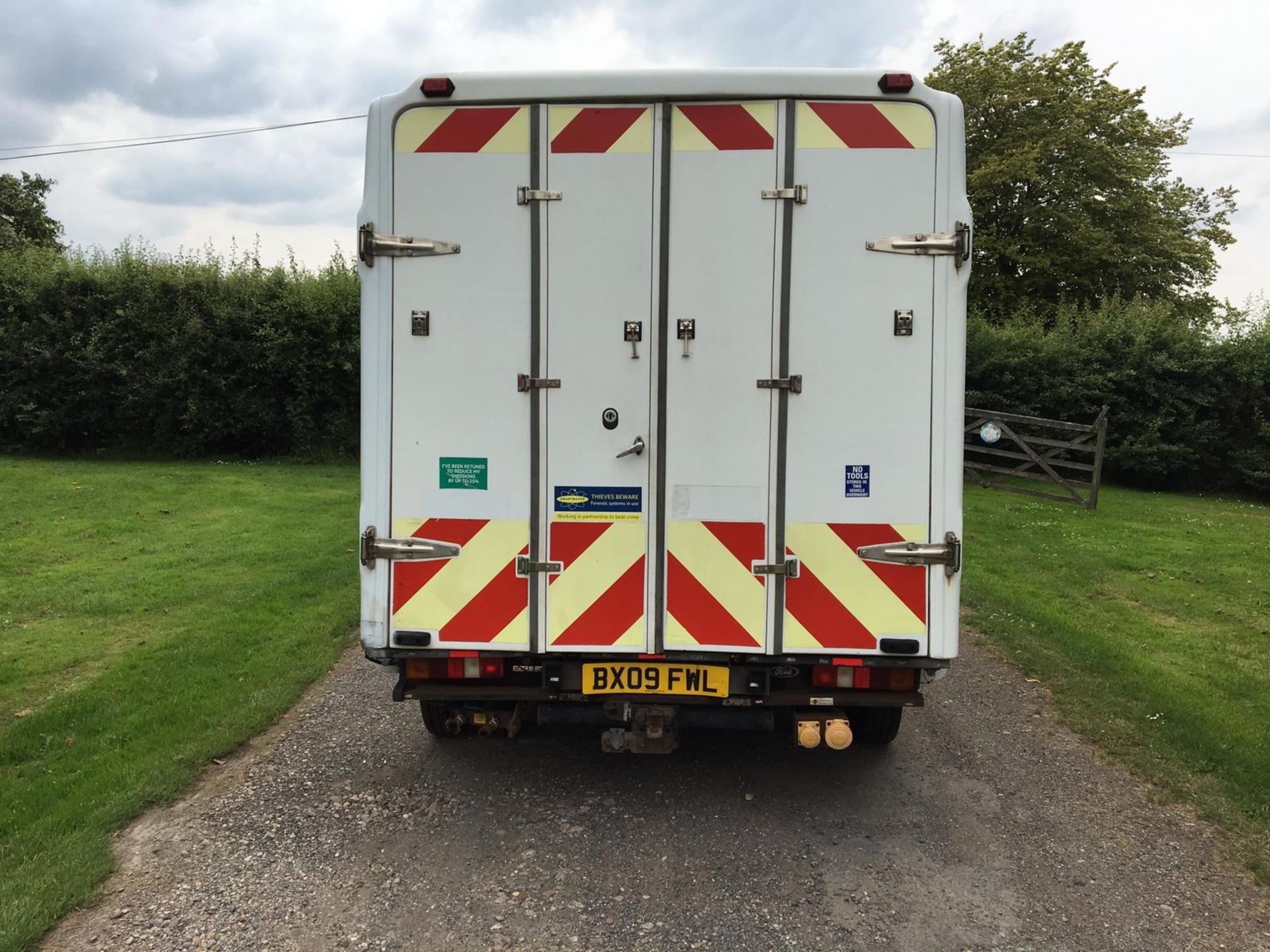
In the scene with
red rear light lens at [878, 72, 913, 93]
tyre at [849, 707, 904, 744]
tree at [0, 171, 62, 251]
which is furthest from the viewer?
tree at [0, 171, 62, 251]

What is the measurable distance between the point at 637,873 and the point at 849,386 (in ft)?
7.02

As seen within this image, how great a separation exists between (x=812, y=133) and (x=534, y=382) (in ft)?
4.91

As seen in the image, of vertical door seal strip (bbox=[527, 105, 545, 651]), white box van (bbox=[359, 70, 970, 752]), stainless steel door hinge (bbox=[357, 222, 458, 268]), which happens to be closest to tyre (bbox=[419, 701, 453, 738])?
white box van (bbox=[359, 70, 970, 752])

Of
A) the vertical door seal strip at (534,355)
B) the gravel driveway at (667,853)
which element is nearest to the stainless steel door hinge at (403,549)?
the vertical door seal strip at (534,355)

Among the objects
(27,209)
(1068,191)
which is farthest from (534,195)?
(27,209)

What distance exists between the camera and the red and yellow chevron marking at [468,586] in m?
3.54

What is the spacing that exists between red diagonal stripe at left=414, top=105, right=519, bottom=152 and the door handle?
1.36 meters

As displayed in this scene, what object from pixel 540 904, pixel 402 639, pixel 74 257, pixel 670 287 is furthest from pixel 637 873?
pixel 74 257

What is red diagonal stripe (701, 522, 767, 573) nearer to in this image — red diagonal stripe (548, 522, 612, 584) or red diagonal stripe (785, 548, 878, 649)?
red diagonal stripe (785, 548, 878, 649)

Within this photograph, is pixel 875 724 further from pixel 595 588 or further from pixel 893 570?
pixel 595 588

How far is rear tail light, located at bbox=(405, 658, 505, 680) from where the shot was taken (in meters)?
3.67

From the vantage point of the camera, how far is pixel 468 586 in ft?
11.6

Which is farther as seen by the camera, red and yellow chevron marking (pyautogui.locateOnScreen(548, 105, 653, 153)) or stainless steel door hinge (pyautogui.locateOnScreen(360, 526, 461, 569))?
stainless steel door hinge (pyautogui.locateOnScreen(360, 526, 461, 569))

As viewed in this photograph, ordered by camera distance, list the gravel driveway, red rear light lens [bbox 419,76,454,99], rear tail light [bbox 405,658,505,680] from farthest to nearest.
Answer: rear tail light [bbox 405,658,505,680] → red rear light lens [bbox 419,76,454,99] → the gravel driveway
